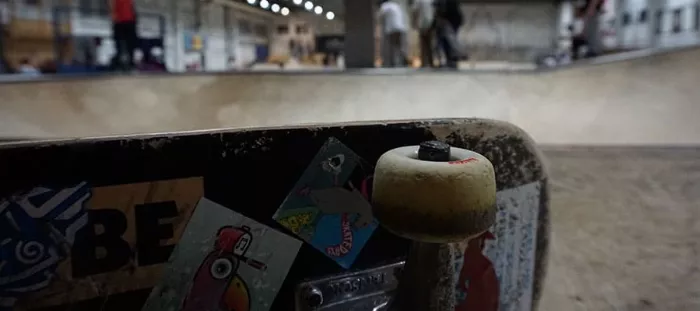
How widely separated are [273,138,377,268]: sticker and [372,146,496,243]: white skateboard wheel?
253 millimetres

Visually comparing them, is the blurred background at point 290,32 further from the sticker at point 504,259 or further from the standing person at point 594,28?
the sticker at point 504,259

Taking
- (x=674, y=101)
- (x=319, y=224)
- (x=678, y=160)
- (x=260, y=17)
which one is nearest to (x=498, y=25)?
(x=260, y=17)

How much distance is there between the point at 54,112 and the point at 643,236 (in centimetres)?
485

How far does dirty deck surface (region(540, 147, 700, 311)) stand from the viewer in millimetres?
1620

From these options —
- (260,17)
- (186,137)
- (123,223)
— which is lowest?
(123,223)

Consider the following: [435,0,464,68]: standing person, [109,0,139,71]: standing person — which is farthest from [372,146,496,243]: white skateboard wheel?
[109,0,139,71]: standing person

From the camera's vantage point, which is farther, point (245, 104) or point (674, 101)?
point (245, 104)

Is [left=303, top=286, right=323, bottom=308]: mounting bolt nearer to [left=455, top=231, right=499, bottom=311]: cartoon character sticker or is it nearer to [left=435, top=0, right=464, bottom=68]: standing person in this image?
[left=455, top=231, right=499, bottom=311]: cartoon character sticker

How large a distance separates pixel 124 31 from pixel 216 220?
729 cm

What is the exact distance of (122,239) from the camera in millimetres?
796

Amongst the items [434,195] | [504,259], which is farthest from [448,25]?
[434,195]

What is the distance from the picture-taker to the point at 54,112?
4523 millimetres

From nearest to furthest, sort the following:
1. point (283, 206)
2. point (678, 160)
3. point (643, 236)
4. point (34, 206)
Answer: point (34, 206) → point (283, 206) → point (643, 236) → point (678, 160)

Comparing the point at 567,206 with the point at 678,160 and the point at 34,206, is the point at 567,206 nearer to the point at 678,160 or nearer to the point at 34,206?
the point at 678,160
